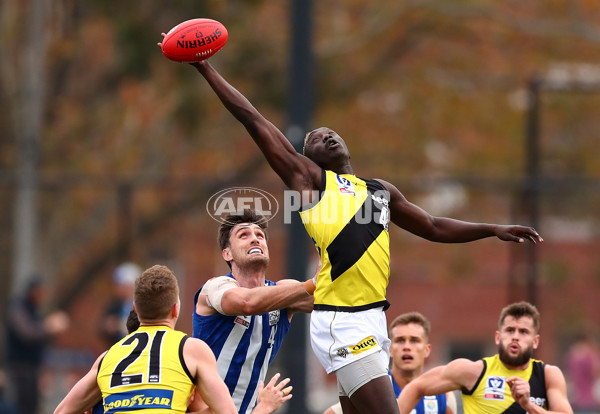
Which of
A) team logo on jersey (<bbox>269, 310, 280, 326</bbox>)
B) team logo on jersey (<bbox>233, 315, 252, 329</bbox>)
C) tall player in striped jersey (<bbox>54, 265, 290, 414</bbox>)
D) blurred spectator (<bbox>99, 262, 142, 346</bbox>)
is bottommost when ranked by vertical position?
tall player in striped jersey (<bbox>54, 265, 290, 414</bbox>)

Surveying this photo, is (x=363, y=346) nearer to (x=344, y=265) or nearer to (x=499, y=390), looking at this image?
(x=344, y=265)

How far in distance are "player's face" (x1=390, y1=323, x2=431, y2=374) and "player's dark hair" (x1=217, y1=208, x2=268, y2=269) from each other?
1.45 metres

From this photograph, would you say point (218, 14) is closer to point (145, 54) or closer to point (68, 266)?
point (145, 54)

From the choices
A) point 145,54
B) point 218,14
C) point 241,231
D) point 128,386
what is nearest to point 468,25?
point 218,14

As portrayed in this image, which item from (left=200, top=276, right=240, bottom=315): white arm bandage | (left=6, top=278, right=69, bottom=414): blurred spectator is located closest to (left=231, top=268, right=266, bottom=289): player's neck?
(left=200, top=276, right=240, bottom=315): white arm bandage

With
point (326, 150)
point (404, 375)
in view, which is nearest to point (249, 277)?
point (326, 150)

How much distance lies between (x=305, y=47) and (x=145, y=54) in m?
7.58

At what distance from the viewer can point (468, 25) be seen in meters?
22.0

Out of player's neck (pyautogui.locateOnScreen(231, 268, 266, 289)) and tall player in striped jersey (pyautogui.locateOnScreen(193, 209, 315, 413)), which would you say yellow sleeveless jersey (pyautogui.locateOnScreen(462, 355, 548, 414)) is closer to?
tall player in striped jersey (pyautogui.locateOnScreen(193, 209, 315, 413))

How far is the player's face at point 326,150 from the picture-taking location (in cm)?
617

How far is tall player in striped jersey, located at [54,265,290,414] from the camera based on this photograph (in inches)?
207

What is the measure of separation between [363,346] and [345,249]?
1.83 feet

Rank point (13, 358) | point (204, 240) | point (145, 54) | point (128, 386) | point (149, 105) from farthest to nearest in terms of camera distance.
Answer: point (204, 240) < point (149, 105) < point (145, 54) < point (13, 358) < point (128, 386)

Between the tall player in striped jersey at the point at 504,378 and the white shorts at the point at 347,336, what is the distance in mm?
1158
